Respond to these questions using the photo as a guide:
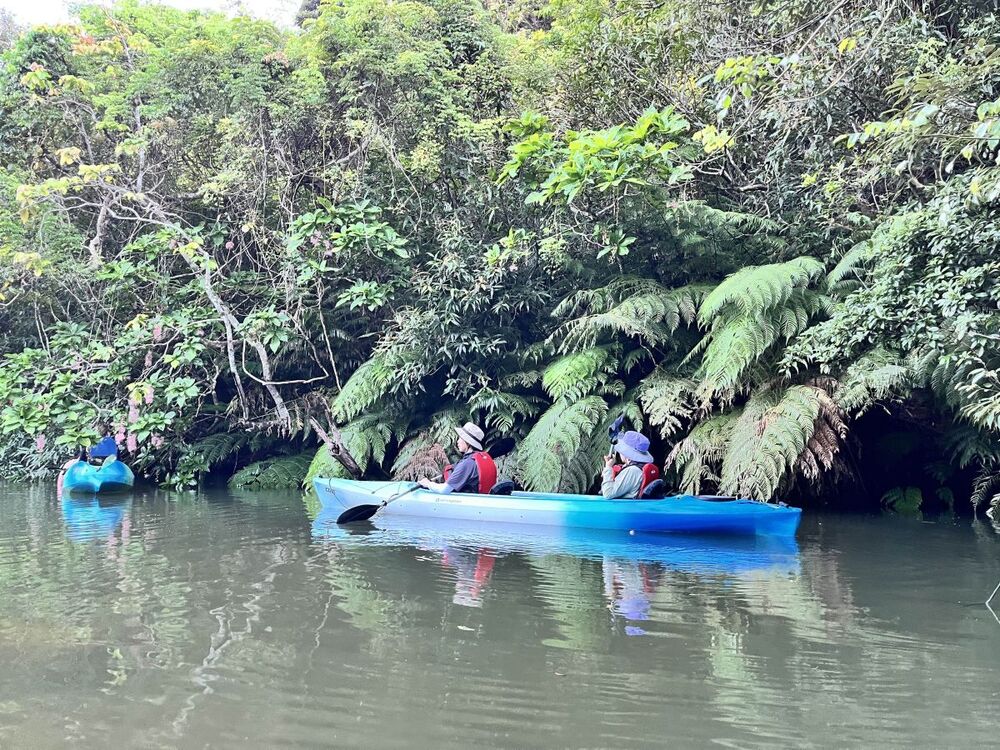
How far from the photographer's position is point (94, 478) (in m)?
9.53

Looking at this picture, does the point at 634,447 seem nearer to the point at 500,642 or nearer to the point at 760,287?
the point at 760,287

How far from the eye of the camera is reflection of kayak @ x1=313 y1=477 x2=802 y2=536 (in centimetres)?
639

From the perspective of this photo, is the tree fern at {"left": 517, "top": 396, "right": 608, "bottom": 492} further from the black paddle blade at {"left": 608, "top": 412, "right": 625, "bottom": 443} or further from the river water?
the river water

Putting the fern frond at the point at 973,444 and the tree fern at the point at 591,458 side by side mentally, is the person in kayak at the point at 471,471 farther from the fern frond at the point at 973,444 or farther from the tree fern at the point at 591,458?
the fern frond at the point at 973,444

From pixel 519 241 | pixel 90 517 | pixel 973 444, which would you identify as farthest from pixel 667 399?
pixel 90 517

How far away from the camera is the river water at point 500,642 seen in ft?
9.09

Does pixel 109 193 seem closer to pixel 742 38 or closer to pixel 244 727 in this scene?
pixel 742 38

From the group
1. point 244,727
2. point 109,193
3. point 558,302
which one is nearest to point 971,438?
point 558,302

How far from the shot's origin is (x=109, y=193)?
10852mm

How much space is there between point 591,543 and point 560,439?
1.50 meters

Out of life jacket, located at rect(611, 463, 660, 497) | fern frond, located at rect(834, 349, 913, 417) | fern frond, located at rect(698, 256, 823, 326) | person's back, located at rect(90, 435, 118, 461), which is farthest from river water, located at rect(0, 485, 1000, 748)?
person's back, located at rect(90, 435, 118, 461)

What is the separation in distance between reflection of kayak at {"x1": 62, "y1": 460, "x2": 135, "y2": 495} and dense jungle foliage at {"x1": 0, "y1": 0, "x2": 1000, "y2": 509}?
383mm

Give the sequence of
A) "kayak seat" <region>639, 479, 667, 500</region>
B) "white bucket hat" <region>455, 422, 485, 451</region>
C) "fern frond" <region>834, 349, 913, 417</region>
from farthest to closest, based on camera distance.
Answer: "white bucket hat" <region>455, 422, 485, 451</region>
"kayak seat" <region>639, 479, 667, 500</region>
"fern frond" <region>834, 349, 913, 417</region>

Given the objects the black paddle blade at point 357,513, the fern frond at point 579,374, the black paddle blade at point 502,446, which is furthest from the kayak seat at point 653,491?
the black paddle blade at point 357,513
